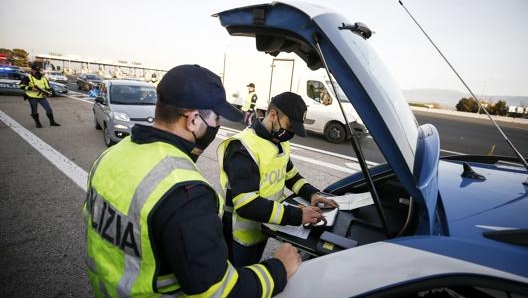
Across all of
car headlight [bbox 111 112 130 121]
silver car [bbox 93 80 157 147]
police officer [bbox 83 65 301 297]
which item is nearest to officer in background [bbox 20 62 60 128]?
silver car [bbox 93 80 157 147]

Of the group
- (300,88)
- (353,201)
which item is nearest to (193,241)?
(353,201)

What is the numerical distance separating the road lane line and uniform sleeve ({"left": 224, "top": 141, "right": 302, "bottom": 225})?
3.63 meters

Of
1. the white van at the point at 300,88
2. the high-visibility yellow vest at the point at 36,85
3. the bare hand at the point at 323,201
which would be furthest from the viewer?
the white van at the point at 300,88

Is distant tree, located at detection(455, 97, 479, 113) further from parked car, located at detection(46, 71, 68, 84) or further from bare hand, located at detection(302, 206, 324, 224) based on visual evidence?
parked car, located at detection(46, 71, 68, 84)

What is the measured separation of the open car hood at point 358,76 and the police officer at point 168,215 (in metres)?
0.43

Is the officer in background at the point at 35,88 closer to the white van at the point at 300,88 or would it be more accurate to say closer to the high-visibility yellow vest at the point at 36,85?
the high-visibility yellow vest at the point at 36,85

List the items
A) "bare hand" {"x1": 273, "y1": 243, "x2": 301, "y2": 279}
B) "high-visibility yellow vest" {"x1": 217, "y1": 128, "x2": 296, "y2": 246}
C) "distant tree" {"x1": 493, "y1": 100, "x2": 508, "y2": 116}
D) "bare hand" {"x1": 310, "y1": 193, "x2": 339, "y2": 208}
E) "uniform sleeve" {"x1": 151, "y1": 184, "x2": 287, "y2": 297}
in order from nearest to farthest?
"uniform sleeve" {"x1": 151, "y1": 184, "x2": 287, "y2": 297} < "bare hand" {"x1": 273, "y1": 243, "x2": 301, "y2": 279} < "high-visibility yellow vest" {"x1": 217, "y1": 128, "x2": 296, "y2": 246} < "bare hand" {"x1": 310, "y1": 193, "x2": 339, "y2": 208} < "distant tree" {"x1": 493, "y1": 100, "x2": 508, "y2": 116}

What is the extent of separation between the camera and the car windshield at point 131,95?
7467 mm

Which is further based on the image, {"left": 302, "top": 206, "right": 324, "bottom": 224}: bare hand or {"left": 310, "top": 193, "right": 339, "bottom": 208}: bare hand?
{"left": 310, "top": 193, "right": 339, "bottom": 208}: bare hand

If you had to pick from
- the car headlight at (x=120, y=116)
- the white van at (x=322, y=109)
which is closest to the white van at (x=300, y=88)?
the white van at (x=322, y=109)

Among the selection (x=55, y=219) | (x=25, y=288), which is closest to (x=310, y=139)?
(x=55, y=219)

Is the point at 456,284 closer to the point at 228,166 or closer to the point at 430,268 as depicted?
the point at 430,268

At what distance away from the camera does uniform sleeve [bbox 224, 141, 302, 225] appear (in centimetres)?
172

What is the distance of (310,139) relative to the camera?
9.56m
